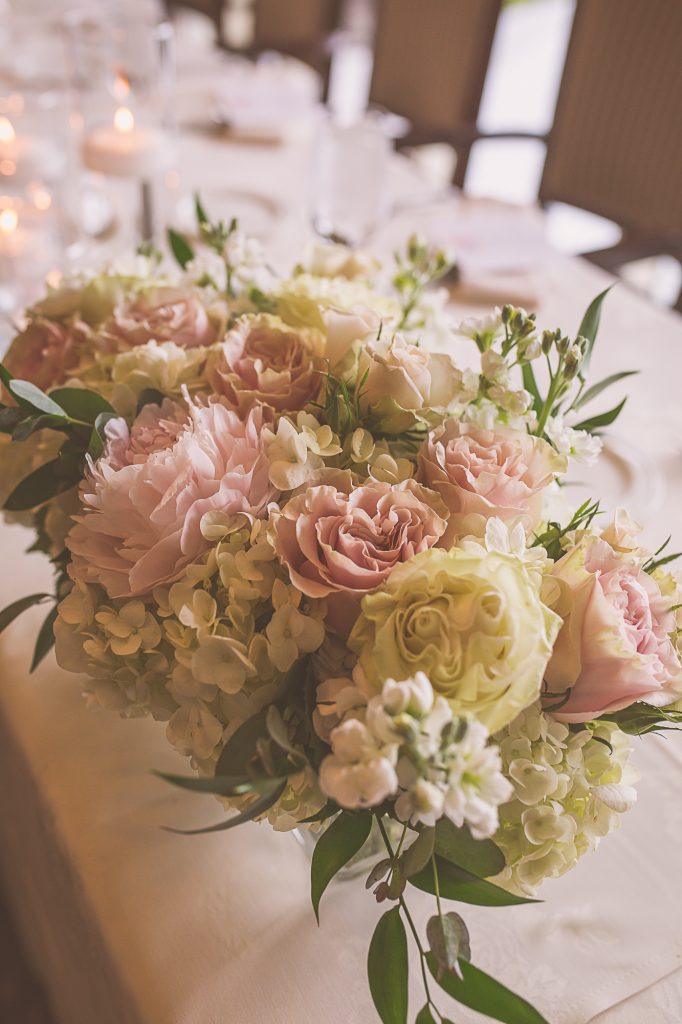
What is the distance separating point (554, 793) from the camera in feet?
1.70

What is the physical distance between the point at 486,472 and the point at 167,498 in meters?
0.19

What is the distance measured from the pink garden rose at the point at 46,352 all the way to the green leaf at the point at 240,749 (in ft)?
1.19

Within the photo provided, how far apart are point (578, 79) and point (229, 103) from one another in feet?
2.50

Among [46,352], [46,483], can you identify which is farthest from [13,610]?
[46,352]

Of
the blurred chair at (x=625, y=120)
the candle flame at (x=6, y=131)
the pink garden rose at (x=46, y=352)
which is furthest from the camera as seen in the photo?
the blurred chair at (x=625, y=120)

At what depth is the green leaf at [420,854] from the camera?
0.48 metres

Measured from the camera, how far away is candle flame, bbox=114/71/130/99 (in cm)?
143

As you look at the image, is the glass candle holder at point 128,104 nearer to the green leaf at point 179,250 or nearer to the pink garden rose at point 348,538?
the green leaf at point 179,250

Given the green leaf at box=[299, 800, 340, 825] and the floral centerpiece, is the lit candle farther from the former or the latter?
the green leaf at box=[299, 800, 340, 825]

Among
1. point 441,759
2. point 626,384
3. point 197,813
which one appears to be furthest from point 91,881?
point 626,384

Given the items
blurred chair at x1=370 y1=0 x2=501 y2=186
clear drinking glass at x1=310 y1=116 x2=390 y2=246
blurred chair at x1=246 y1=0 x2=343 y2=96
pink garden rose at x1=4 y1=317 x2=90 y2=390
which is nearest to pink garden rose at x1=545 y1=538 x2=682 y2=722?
pink garden rose at x1=4 y1=317 x2=90 y2=390

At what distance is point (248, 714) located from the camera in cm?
52

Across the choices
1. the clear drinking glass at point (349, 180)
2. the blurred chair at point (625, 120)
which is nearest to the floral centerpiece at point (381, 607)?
the clear drinking glass at point (349, 180)

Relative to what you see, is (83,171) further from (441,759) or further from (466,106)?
(441,759)
